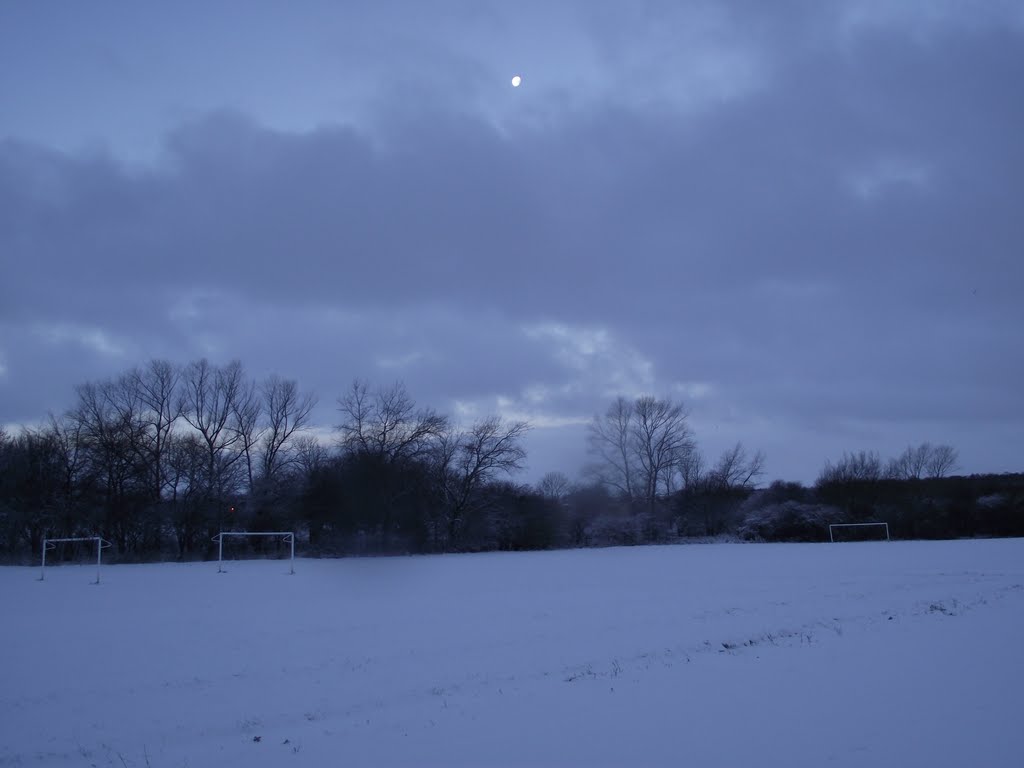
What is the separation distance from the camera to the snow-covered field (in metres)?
6.30

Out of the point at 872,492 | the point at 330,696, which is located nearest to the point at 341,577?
the point at 330,696

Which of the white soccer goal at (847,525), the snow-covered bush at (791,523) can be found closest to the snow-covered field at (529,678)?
the white soccer goal at (847,525)

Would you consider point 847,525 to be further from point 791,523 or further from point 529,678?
point 529,678

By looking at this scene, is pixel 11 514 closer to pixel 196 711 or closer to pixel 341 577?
pixel 341 577

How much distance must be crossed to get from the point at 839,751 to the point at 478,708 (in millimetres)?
3477

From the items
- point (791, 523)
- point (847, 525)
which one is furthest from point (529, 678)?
point (791, 523)

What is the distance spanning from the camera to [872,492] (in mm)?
45219

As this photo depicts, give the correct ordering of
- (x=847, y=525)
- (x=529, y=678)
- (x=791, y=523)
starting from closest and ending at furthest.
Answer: (x=529, y=678) → (x=847, y=525) → (x=791, y=523)

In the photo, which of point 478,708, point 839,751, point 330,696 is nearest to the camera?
point 839,751

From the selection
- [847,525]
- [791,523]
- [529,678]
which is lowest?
[791,523]

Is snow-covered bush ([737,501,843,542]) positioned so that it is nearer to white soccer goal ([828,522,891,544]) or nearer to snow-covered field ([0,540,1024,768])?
white soccer goal ([828,522,891,544])

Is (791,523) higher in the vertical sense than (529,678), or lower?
lower

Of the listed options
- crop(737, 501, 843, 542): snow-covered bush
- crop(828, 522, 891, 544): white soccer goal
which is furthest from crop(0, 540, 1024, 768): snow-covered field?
crop(737, 501, 843, 542): snow-covered bush

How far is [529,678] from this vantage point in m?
8.70
